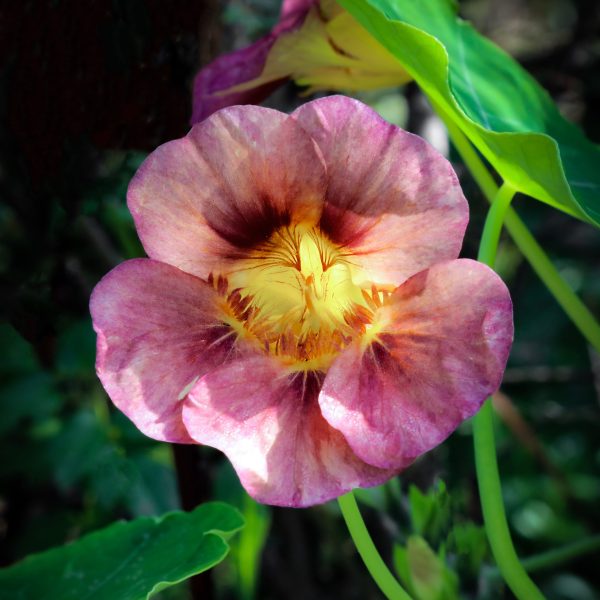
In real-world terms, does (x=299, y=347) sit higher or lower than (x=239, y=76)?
lower

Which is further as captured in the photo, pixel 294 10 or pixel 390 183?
Answer: pixel 294 10

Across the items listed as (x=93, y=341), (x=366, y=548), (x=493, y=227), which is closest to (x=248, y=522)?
(x=93, y=341)

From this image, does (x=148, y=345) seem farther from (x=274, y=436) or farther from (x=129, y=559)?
(x=129, y=559)

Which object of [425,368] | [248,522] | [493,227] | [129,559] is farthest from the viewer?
[248,522]

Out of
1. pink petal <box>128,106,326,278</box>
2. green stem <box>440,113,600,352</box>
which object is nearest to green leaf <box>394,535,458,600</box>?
green stem <box>440,113,600,352</box>

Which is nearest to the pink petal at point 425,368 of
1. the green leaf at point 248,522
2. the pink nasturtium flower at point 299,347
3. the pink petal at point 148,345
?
the pink nasturtium flower at point 299,347

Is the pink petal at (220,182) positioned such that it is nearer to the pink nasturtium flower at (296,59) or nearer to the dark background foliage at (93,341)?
the pink nasturtium flower at (296,59)

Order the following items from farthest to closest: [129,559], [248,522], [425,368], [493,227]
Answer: [248,522]
[129,559]
[493,227]
[425,368]

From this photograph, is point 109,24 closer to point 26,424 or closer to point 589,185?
point 589,185

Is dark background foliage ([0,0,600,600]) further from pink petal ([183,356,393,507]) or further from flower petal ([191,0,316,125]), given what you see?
pink petal ([183,356,393,507])
